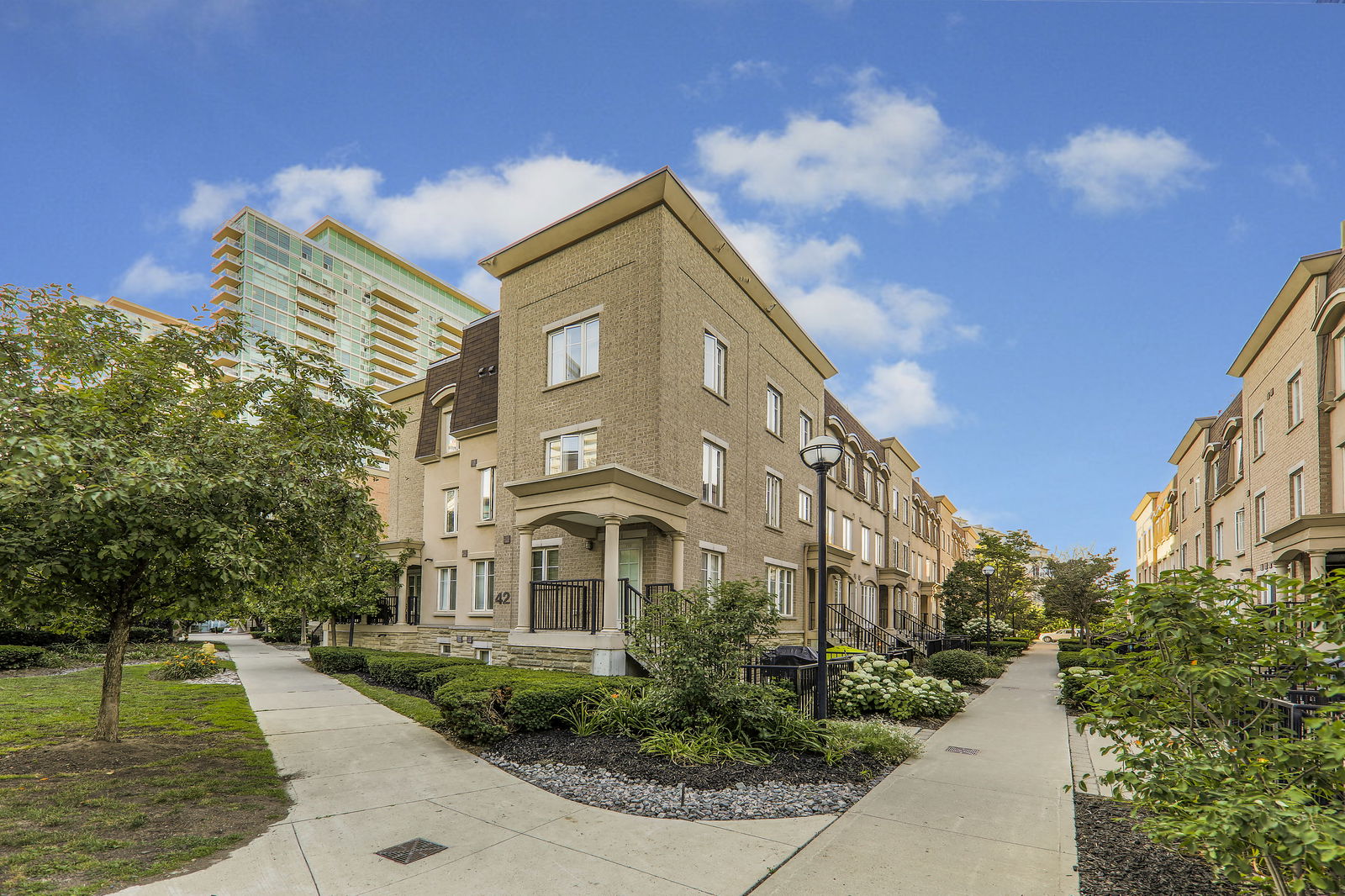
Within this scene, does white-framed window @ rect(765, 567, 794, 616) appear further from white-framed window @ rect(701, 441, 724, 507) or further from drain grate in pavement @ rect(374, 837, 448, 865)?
drain grate in pavement @ rect(374, 837, 448, 865)

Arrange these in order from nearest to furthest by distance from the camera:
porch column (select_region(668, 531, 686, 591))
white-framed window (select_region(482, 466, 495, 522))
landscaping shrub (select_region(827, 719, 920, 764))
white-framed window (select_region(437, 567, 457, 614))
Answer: landscaping shrub (select_region(827, 719, 920, 764))
porch column (select_region(668, 531, 686, 591))
white-framed window (select_region(482, 466, 495, 522))
white-framed window (select_region(437, 567, 457, 614))

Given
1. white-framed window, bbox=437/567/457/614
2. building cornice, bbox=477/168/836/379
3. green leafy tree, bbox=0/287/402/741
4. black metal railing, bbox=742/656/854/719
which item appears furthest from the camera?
white-framed window, bbox=437/567/457/614

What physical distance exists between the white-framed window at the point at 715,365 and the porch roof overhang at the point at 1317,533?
12.8 metres

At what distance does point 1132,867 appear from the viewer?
5.50 m

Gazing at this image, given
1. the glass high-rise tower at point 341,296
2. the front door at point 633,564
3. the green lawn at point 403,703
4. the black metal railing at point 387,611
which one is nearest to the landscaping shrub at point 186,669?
the green lawn at point 403,703

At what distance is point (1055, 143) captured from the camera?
48.7 feet

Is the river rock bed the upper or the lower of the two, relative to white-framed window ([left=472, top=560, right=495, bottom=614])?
lower

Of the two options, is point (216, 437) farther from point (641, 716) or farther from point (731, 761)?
point (731, 761)

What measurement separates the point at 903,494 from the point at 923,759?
29.8 metres

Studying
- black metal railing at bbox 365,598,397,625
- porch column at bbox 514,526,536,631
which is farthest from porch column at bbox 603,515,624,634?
black metal railing at bbox 365,598,397,625

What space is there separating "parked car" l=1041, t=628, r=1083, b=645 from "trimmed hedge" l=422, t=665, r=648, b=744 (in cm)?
3210

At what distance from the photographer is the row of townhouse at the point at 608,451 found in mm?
15461

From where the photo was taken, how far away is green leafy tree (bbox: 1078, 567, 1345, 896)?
349cm

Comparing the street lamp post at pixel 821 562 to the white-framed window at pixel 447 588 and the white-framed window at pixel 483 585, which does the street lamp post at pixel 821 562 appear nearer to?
the white-framed window at pixel 483 585
